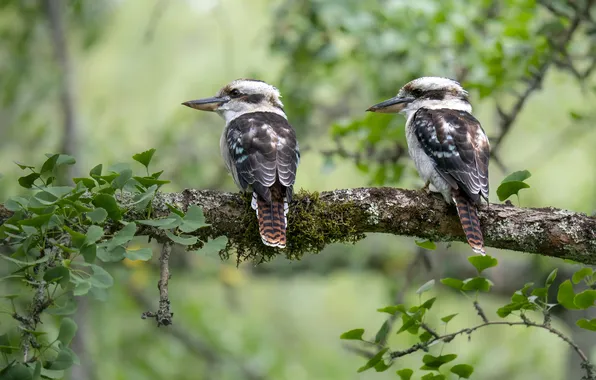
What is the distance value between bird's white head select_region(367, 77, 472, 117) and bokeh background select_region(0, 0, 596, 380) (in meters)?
0.12

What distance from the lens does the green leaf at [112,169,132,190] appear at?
9.44ft

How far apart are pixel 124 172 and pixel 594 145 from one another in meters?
7.13

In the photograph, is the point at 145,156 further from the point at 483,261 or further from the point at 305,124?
the point at 305,124

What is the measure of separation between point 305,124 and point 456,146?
8.75ft

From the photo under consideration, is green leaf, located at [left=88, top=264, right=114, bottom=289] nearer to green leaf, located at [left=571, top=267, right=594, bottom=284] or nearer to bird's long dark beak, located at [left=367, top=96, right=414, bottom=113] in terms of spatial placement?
green leaf, located at [left=571, top=267, right=594, bottom=284]

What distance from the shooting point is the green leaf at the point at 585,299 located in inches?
115

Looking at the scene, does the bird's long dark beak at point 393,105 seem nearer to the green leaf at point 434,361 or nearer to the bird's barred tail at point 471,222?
the bird's barred tail at point 471,222

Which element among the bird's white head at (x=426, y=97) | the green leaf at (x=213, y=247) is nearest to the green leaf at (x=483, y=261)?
the green leaf at (x=213, y=247)

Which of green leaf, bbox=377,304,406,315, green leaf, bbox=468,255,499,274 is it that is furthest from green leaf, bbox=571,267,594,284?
green leaf, bbox=377,304,406,315

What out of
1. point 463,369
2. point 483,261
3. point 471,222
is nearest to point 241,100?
point 471,222

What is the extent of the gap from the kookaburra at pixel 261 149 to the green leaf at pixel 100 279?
0.96m

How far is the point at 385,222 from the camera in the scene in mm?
3604

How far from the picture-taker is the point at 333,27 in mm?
6141

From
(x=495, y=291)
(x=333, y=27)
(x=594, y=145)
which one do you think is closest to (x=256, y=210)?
(x=333, y=27)
